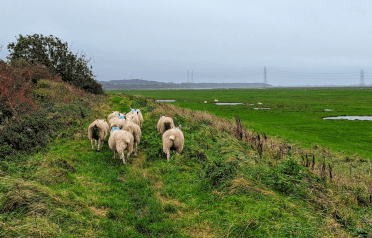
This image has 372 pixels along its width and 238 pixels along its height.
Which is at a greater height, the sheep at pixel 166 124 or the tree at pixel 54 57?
the tree at pixel 54 57

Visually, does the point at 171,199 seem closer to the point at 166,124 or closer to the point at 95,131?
the point at 95,131

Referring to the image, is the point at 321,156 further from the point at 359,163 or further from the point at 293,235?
the point at 293,235

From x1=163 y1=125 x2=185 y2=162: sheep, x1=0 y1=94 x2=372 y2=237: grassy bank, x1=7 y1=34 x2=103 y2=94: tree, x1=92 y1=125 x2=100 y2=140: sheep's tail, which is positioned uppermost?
x1=7 y1=34 x2=103 y2=94: tree

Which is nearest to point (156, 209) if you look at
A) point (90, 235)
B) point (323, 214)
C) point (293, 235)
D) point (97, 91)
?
point (90, 235)

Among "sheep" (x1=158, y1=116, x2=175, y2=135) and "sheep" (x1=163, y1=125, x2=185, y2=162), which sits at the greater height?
"sheep" (x1=158, y1=116, x2=175, y2=135)

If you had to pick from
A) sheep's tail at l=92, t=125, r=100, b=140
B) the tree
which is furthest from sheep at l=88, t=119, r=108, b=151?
the tree

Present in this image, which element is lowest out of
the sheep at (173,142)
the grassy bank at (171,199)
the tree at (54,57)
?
the grassy bank at (171,199)

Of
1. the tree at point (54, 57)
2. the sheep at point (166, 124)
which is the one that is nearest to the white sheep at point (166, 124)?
the sheep at point (166, 124)

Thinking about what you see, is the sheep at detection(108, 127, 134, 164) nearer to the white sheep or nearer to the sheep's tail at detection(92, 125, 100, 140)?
the sheep's tail at detection(92, 125, 100, 140)

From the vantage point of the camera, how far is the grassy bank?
17.0ft

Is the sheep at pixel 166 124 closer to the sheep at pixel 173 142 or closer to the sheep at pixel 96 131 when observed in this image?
the sheep at pixel 173 142

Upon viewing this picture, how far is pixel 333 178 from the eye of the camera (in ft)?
30.2

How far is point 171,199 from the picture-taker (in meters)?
7.16

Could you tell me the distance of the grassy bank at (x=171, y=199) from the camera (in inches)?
204
